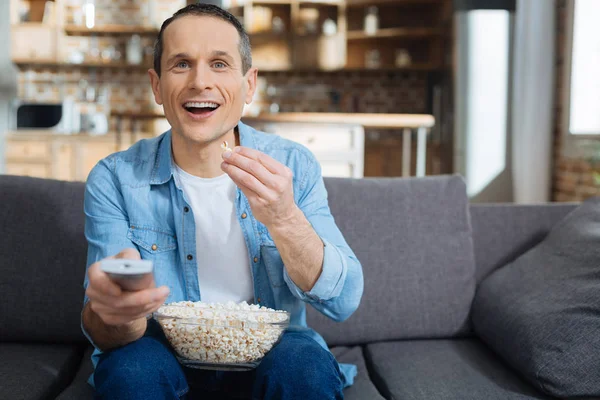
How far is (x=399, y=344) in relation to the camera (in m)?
1.71

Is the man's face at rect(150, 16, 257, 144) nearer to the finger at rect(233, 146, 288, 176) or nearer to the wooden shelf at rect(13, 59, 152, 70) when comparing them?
the finger at rect(233, 146, 288, 176)

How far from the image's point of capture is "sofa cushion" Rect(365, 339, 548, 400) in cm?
139

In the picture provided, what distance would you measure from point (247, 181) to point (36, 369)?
0.72m

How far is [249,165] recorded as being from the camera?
1.08 metres

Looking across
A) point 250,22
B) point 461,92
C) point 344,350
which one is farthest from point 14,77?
point 344,350

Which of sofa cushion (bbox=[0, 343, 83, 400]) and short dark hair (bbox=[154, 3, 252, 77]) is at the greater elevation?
Result: short dark hair (bbox=[154, 3, 252, 77])

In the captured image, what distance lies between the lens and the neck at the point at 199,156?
4.48ft

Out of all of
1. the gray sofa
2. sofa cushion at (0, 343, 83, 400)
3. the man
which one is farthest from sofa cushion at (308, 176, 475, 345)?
sofa cushion at (0, 343, 83, 400)

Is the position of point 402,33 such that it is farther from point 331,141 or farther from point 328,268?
point 328,268

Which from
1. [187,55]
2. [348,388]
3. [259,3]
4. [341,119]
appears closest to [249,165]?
[187,55]

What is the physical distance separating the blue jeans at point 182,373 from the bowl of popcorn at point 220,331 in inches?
1.3

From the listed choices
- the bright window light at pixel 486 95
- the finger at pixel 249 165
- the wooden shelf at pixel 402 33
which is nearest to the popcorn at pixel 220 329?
the finger at pixel 249 165

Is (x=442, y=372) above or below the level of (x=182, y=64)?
below

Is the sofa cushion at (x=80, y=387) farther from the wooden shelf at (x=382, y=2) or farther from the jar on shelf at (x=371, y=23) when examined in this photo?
the wooden shelf at (x=382, y=2)
